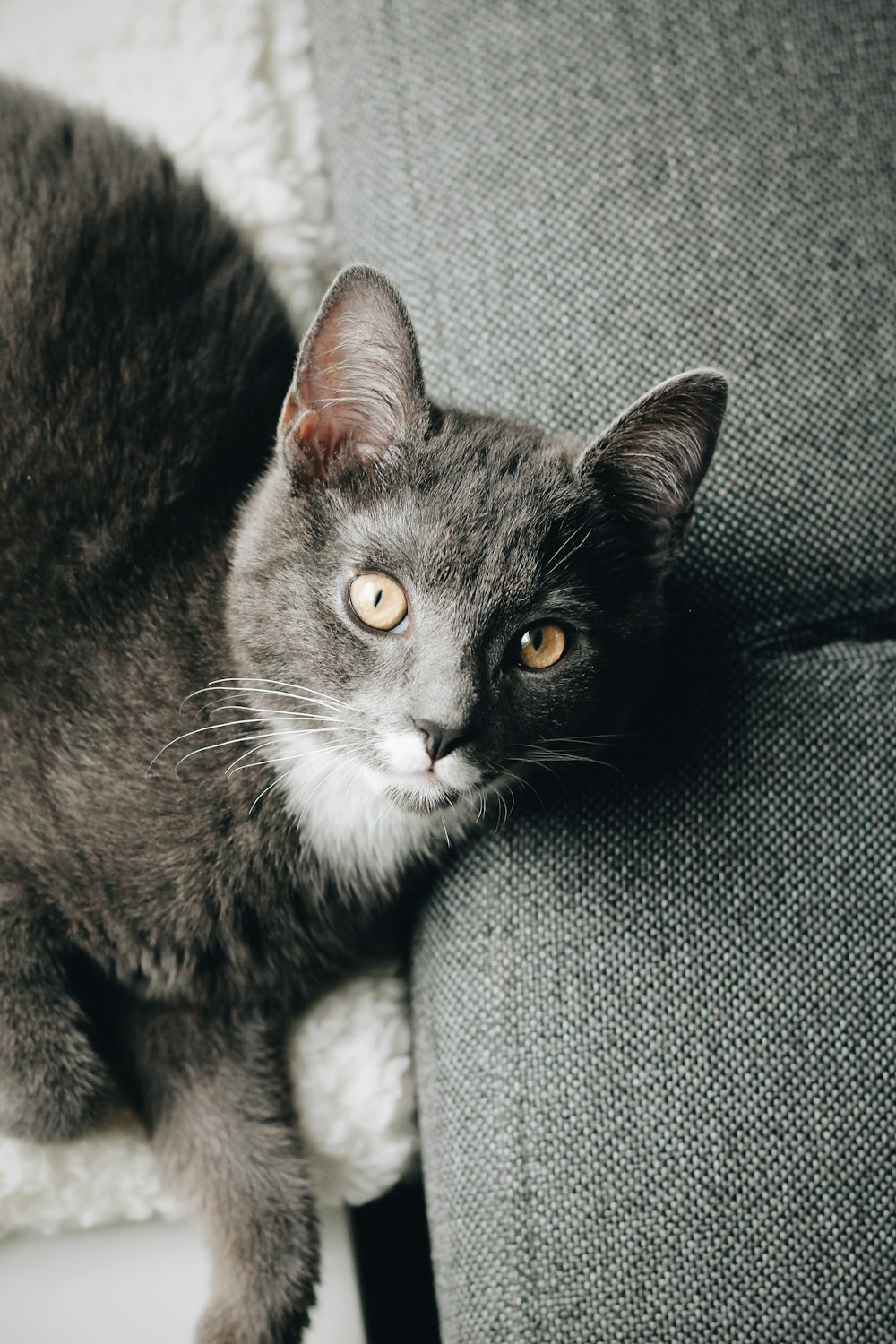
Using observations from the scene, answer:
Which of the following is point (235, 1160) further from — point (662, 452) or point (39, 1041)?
point (662, 452)

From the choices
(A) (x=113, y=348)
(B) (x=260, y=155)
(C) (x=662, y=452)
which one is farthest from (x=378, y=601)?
(B) (x=260, y=155)

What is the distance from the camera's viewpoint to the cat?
939mm

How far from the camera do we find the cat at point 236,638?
3.08 ft

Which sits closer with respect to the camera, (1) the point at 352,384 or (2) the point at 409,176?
(1) the point at 352,384

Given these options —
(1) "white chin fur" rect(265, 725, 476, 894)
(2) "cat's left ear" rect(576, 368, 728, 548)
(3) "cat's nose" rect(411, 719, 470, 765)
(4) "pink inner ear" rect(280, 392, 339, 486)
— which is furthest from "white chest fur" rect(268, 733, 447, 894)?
(2) "cat's left ear" rect(576, 368, 728, 548)

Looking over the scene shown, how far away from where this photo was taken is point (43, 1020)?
3.33ft

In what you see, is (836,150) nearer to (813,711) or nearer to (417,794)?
(813,711)

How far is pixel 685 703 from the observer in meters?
1.12

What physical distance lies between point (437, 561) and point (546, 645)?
0.43 ft

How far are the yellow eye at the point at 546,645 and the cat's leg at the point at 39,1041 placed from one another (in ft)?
1.77

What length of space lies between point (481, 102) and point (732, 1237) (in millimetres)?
1237

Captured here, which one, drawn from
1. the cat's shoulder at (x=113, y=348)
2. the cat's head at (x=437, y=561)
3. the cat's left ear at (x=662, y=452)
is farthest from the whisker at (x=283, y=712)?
the cat's left ear at (x=662, y=452)

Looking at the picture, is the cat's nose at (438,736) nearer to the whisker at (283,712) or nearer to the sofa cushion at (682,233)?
the whisker at (283,712)

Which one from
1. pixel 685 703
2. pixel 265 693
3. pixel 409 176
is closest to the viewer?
pixel 265 693
